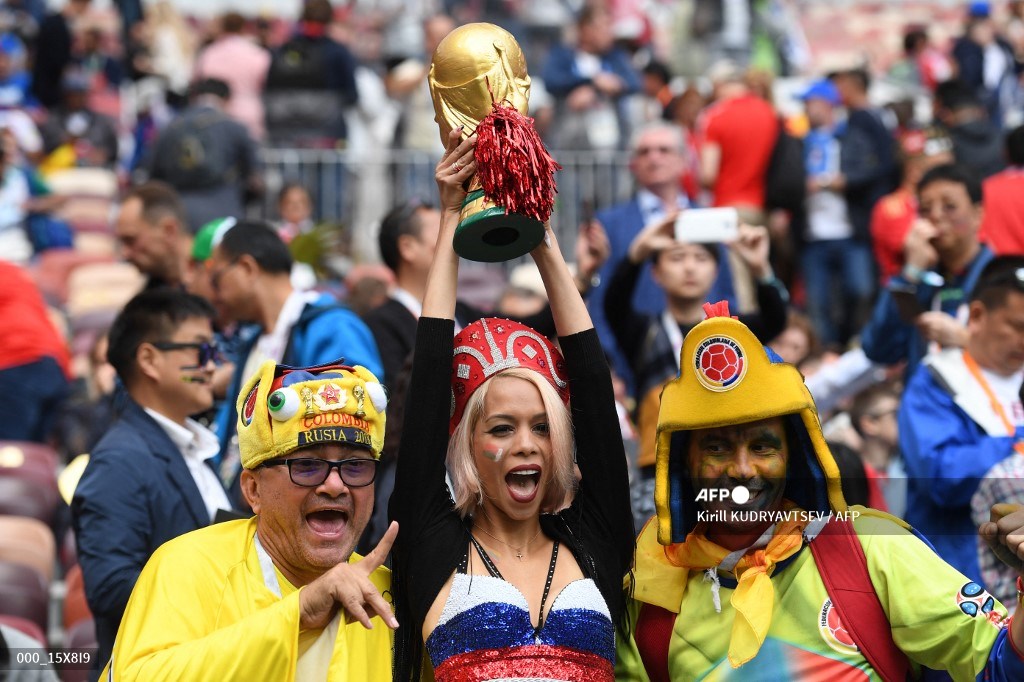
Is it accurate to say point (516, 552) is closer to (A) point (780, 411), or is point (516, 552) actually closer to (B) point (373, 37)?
(A) point (780, 411)

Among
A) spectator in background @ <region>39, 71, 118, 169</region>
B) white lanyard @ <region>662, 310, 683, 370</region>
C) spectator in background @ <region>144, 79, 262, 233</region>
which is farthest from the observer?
spectator in background @ <region>39, 71, 118, 169</region>

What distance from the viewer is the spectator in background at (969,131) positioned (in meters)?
11.3

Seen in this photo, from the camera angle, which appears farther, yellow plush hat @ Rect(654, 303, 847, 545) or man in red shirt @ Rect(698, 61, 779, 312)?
man in red shirt @ Rect(698, 61, 779, 312)

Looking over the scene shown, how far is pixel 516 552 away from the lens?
4.07 metres

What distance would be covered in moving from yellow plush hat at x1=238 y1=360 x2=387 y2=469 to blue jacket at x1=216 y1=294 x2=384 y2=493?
1.73 metres

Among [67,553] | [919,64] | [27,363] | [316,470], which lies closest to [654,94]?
[919,64]

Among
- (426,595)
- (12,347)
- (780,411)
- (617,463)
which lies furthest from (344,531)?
(12,347)

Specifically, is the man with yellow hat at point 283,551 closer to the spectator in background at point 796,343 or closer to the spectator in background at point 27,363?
the spectator in background at point 27,363

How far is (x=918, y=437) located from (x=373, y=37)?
475 inches

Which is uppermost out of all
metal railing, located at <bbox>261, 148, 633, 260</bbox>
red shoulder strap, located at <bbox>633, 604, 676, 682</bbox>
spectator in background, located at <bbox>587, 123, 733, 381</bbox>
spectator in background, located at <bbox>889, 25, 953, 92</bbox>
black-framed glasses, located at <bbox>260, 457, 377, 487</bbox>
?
spectator in background, located at <bbox>889, 25, 953, 92</bbox>

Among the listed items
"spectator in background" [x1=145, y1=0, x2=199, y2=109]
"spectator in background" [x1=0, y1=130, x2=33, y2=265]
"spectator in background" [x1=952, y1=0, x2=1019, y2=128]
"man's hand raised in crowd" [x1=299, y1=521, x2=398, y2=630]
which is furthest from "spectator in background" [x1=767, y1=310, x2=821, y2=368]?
"spectator in background" [x1=145, y1=0, x2=199, y2=109]

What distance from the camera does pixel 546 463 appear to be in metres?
4.04

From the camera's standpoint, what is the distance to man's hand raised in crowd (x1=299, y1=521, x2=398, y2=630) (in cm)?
348

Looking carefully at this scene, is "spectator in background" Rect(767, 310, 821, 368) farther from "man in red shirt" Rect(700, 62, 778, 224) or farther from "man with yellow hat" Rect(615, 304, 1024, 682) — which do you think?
"man with yellow hat" Rect(615, 304, 1024, 682)
